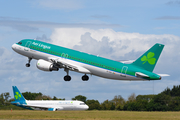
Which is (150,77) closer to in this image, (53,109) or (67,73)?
(67,73)

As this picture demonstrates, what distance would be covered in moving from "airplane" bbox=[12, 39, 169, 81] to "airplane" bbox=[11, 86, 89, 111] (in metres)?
59.2

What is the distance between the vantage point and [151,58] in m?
67.1

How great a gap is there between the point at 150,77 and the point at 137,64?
4314 millimetres

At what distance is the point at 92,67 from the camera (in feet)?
229

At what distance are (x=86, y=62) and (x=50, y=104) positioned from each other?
240ft

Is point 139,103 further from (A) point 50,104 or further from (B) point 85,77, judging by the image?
(B) point 85,77

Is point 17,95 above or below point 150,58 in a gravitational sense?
below

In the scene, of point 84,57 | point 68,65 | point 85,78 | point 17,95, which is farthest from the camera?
point 17,95

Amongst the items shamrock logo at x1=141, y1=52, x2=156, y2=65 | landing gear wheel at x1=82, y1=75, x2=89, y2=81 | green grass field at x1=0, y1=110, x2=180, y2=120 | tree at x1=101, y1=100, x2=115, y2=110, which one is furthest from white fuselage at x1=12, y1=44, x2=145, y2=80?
tree at x1=101, y1=100, x2=115, y2=110

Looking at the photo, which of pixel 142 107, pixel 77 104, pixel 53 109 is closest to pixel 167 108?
pixel 142 107

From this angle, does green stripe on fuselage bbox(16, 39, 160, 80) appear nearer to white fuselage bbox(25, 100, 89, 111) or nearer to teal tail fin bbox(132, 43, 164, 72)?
teal tail fin bbox(132, 43, 164, 72)

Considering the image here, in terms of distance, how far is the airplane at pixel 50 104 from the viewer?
440 feet

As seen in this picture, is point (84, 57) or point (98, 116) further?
point (98, 116)

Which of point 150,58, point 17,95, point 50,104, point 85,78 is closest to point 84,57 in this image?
point 85,78
